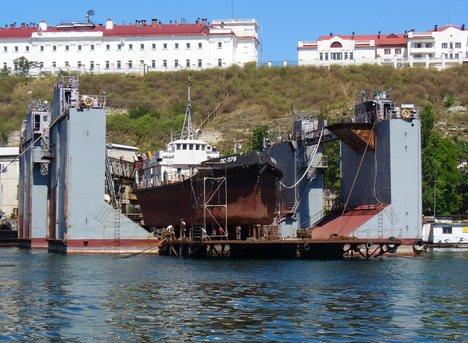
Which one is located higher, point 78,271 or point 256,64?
point 256,64

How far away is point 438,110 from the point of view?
111 metres

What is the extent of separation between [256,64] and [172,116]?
18.7 meters

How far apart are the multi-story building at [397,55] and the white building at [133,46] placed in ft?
28.5

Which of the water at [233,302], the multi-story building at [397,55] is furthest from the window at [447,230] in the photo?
the multi-story building at [397,55]

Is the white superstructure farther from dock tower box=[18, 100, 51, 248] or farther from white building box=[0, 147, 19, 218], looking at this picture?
white building box=[0, 147, 19, 218]

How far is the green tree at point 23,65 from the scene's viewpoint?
4894 inches

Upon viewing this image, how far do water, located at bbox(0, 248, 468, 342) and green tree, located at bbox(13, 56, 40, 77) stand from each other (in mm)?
81685

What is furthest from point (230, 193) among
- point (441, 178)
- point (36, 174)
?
point (441, 178)

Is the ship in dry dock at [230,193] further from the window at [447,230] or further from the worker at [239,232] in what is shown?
the window at [447,230]

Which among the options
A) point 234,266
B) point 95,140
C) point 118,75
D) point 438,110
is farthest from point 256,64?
point 234,266

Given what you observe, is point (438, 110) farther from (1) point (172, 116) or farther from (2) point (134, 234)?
(2) point (134, 234)

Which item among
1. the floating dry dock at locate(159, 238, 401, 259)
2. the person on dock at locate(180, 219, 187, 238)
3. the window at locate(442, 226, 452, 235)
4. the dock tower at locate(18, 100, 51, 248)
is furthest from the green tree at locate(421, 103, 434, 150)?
the dock tower at locate(18, 100, 51, 248)

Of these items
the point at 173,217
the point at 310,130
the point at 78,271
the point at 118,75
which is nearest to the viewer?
the point at 78,271

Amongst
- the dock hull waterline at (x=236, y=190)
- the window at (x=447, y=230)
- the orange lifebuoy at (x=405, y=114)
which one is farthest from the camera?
the window at (x=447, y=230)
